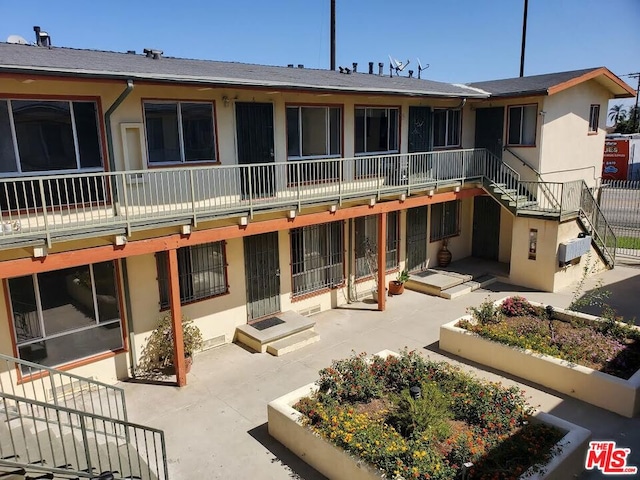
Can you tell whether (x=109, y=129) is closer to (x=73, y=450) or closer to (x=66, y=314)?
(x=66, y=314)

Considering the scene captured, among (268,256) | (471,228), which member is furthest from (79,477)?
(471,228)

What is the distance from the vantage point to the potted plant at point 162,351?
1012 centimetres

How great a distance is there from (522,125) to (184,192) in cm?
1200

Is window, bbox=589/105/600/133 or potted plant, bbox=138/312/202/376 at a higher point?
window, bbox=589/105/600/133

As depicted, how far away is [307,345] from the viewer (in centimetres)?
1141

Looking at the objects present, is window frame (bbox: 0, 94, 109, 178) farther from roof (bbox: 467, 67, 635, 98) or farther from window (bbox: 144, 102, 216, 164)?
roof (bbox: 467, 67, 635, 98)

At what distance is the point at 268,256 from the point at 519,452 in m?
7.31

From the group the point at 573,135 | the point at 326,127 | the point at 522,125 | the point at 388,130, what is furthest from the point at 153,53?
the point at 573,135

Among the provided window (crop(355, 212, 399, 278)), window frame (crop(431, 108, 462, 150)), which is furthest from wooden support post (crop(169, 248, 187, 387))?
window frame (crop(431, 108, 462, 150))

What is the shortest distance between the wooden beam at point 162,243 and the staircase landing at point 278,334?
8.42 ft

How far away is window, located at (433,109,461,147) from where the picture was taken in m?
15.9

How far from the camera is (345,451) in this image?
6.61 m

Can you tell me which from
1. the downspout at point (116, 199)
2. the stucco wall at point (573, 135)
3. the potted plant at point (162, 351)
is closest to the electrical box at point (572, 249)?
the stucco wall at point (573, 135)

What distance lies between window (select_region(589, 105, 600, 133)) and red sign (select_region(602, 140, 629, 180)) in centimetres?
2221
